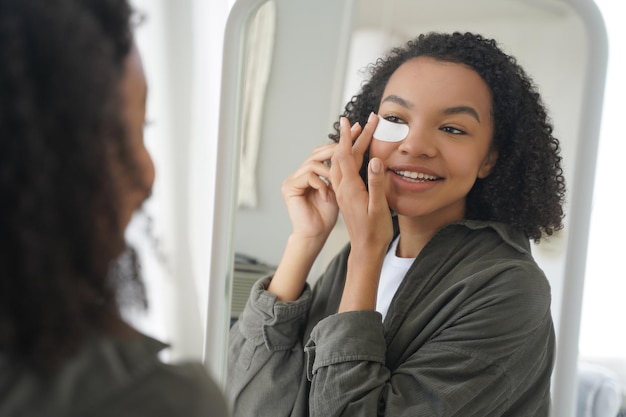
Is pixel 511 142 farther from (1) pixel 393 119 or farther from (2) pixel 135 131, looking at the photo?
(2) pixel 135 131

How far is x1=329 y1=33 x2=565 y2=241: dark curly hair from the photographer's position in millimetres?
690

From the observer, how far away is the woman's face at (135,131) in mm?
401

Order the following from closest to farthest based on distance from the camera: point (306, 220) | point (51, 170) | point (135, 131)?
1. point (51, 170)
2. point (135, 131)
3. point (306, 220)

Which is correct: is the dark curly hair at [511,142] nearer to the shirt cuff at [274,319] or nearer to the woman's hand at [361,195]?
the woman's hand at [361,195]

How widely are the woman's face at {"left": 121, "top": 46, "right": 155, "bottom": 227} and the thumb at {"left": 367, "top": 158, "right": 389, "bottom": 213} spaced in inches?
10.1

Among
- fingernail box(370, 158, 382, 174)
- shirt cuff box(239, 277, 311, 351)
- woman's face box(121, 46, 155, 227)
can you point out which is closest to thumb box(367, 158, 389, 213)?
fingernail box(370, 158, 382, 174)

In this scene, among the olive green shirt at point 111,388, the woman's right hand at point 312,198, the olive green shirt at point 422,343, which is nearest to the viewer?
the olive green shirt at point 111,388

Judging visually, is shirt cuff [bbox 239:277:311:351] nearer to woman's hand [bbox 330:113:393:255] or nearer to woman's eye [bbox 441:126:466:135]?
woman's hand [bbox 330:113:393:255]

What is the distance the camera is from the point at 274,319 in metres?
0.71

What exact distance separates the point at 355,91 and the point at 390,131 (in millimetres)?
68

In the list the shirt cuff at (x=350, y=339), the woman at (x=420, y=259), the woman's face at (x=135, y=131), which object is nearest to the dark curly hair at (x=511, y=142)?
the woman at (x=420, y=259)

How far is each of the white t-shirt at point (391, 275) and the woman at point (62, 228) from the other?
345 millimetres

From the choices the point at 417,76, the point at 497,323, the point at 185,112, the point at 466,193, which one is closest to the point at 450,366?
the point at 497,323

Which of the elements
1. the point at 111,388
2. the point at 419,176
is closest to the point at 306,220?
the point at 419,176
